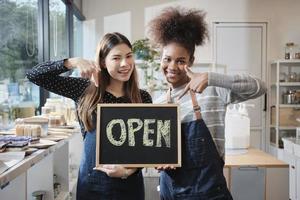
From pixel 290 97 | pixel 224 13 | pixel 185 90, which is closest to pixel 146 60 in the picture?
pixel 224 13

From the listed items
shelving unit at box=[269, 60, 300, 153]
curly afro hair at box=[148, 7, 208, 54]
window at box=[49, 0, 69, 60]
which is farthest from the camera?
shelving unit at box=[269, 60, 300, 153]

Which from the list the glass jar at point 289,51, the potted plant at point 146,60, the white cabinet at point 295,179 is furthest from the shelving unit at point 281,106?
the potted plant at point 146,60

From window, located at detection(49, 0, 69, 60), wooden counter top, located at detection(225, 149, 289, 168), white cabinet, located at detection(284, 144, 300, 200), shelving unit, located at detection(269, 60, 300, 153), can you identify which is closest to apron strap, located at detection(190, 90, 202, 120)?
wooden counter top, located at detection(225, 149, 289, 168)

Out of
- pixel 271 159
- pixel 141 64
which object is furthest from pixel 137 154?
pixel 141 64

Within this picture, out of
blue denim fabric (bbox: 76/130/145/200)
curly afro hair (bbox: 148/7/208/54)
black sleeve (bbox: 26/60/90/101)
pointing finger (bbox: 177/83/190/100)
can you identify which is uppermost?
curly afro hair (bbox: 148/7/208/54)

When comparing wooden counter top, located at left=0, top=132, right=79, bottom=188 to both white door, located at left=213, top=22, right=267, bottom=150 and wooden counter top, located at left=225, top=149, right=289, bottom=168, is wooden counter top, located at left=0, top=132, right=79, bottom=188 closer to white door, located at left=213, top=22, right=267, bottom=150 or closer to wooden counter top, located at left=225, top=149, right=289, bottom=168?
wooden counter top, located at left=225, top=149, right=289, bottom=168

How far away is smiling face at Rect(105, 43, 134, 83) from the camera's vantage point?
1448mm

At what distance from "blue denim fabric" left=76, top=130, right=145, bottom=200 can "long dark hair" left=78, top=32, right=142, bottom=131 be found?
79 millimetres

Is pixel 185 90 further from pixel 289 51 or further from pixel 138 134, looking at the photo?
pixel 289 51

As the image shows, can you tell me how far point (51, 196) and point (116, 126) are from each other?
825 millimetres

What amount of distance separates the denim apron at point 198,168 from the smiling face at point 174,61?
0.36 ft

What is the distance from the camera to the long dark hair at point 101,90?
1.44 metres

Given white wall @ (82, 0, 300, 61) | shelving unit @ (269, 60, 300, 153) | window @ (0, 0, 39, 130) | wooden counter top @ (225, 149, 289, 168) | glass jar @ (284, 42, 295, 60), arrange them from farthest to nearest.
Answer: white wall @ (82, 0, 300, 61) → glass jar @ (284, 42, 295, 60) → shelving unit @ (269, 60, 300, 153) → wooden counter top @ (225, 149, 289, 168) → window @ (0, 0, 39, 130)

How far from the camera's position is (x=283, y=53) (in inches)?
218
